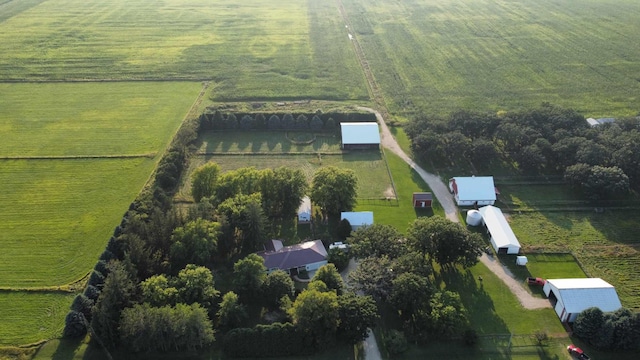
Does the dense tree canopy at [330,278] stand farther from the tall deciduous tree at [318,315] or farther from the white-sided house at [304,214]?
the white-sided house at [304,214]

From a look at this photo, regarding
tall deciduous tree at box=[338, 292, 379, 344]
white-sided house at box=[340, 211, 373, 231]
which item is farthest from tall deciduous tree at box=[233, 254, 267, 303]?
white-sided house at box=[340, 211, 373, 231]

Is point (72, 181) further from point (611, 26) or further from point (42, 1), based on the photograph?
point (611, 26)

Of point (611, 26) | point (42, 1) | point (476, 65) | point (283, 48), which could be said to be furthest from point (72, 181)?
point (611, 26)

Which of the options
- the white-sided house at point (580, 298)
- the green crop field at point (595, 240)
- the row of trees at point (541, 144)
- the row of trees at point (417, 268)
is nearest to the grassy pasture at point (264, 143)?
the row of trees at point (541, 144)

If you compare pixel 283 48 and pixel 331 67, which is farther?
pixel 283 48

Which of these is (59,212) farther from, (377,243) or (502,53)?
(502,53)

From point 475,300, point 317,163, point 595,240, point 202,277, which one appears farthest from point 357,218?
point 595,240
